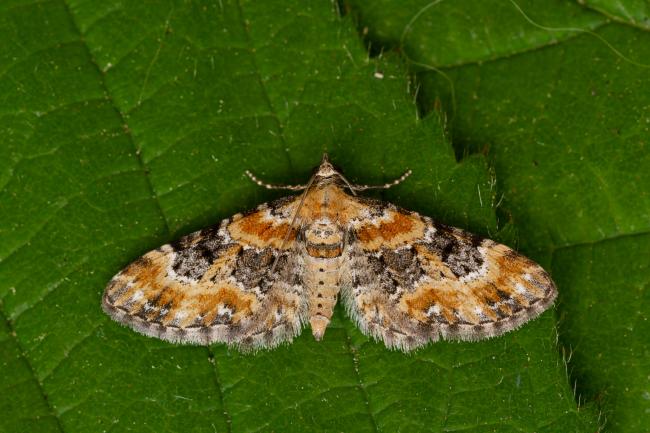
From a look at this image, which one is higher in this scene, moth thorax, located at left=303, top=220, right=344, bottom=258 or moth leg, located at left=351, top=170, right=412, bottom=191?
moth leg, located at left=351, top=170, right=412, bottom=191

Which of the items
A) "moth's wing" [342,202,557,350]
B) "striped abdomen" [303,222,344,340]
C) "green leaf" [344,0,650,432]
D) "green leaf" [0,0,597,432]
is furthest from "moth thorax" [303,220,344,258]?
"green leaf" [344,0,650,432]

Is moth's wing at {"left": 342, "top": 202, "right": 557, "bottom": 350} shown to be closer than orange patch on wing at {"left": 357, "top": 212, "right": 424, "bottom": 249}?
Yes

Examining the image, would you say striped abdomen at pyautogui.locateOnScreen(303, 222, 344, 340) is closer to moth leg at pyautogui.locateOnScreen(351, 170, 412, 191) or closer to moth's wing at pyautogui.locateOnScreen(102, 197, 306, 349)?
moth's wing at pyautogui.locateOnScreen(102, 197, 306, 349)

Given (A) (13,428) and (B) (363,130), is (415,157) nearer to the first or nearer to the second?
(B) (363,130)

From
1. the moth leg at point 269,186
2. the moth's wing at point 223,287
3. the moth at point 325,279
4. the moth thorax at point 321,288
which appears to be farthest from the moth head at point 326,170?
the moth thorax at point 321,288

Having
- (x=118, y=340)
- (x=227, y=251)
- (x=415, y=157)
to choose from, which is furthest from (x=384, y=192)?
(x=118, y=340)

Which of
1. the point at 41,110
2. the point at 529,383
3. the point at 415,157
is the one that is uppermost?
the point at 41,110

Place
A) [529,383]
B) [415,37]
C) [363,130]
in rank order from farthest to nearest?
[415,37] < [363,130] < [529,383]
